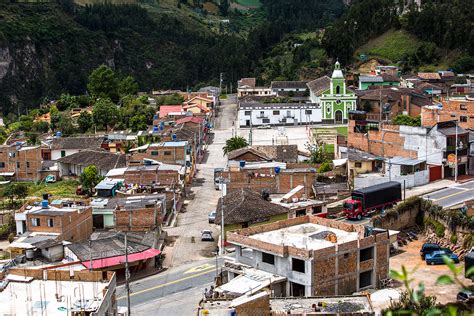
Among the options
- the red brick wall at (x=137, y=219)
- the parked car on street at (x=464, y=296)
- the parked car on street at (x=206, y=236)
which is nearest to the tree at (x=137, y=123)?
the red brick wall at (x=137, y=219)

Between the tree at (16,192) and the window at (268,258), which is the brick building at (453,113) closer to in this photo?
the tree at (16,192)

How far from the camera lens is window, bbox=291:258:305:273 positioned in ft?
75.4

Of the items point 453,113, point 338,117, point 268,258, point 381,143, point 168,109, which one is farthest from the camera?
point 168,109

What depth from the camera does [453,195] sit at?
3459 centimetres

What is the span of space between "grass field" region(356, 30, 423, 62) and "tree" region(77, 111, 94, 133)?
30286 millimetres

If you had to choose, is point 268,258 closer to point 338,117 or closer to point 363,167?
point 363,167

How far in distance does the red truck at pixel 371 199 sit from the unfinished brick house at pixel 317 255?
5.87m

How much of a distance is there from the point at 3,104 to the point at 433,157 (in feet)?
221

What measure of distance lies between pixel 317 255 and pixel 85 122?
42323mm

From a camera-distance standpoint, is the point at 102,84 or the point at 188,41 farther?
the point at 188,41

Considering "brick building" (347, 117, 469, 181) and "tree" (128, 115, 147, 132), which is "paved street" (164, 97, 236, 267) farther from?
"brick building" (347, 117, 469, 181)

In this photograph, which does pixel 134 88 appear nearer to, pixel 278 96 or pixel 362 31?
pixel 278 96

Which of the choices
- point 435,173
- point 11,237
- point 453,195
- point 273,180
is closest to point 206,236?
point 273,180

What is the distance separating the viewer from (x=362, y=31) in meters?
82.8
